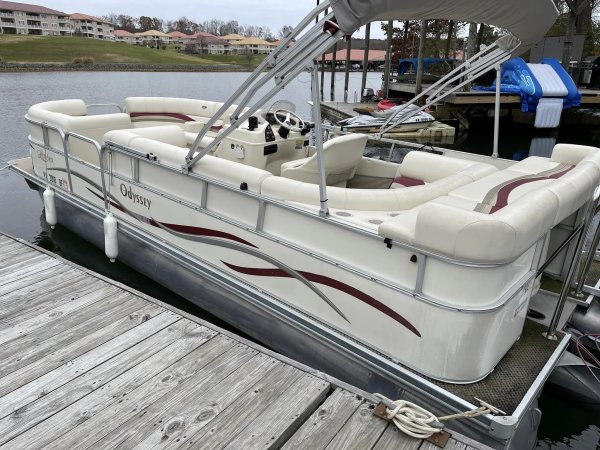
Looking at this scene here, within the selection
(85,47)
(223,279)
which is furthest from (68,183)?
(85,47)

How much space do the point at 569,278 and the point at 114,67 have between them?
57134mm

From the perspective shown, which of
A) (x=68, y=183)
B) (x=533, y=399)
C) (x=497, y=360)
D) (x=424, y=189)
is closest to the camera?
(x=533, y=399)

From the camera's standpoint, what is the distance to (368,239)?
3.60m

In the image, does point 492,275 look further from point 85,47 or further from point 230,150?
point 85,47

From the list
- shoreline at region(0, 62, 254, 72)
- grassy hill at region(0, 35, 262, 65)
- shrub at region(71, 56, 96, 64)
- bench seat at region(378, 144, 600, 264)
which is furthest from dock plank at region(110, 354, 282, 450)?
shrub at region(71, 56, 96, 64)

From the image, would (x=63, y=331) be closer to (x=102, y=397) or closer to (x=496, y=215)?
(x=102, y=397)

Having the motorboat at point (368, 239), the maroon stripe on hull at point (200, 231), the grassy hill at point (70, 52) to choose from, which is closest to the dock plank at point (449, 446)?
the motorboat at point (368, 239)

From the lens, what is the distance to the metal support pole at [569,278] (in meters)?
3.78

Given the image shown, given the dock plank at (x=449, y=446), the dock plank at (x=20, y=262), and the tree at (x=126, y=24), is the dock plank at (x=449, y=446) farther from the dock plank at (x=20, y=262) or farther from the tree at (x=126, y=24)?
the tree at (x=126, y=24)

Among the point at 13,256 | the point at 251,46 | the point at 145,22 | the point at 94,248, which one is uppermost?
the point at 145,22

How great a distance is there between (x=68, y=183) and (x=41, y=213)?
246cm

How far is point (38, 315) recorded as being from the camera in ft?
11.5

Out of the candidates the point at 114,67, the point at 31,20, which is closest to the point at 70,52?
the point at 114,67

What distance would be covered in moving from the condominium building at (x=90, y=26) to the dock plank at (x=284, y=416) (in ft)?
400
